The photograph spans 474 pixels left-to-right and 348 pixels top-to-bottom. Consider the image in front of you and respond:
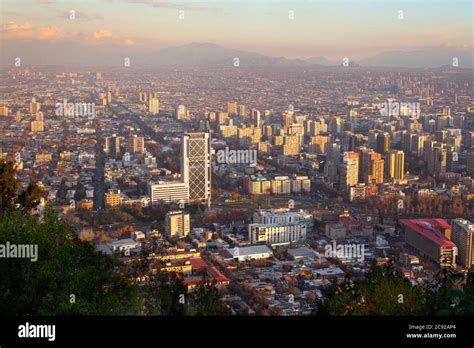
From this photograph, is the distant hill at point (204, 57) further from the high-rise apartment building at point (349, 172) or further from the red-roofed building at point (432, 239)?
the red-roofed building at point (432, 239)

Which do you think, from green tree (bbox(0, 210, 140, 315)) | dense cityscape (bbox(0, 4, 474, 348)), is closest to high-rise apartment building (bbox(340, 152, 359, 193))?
dense cityscape (bbox(0, 4, 474, 348))

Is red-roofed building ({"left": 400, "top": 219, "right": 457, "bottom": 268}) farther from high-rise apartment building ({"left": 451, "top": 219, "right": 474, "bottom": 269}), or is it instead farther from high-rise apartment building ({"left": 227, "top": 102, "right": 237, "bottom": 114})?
high-rise apartment building ({"left": 227, "top": 102, "right": 237, "bottom": 114})

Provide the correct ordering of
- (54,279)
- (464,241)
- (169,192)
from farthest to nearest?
(169,192) → (464,241) → (54,279)

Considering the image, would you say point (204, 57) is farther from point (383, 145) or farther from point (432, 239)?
point (432, 239)

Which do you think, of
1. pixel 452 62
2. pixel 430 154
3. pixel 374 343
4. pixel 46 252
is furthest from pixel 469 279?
pixel 430 154

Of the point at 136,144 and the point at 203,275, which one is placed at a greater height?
the point at 136,144

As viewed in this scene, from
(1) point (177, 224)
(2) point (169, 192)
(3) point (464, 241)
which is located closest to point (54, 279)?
(1) point (177, 224)

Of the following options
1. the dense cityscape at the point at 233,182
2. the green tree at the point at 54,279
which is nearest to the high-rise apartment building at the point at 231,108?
the dense cityscape at the point at 233,182
